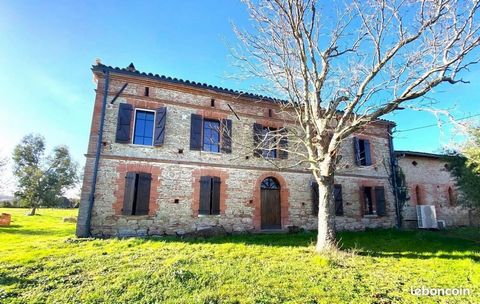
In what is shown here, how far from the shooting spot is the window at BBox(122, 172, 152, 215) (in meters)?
8.74

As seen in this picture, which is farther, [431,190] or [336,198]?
[431,190]

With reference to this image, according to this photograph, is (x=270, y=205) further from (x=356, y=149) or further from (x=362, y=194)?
(x=356, y=149)

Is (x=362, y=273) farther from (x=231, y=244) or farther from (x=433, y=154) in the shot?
(x=433, y=154)

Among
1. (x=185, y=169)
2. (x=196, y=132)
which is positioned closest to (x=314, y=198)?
(x=185, y=169)

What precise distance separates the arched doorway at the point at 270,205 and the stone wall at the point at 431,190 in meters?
7.81

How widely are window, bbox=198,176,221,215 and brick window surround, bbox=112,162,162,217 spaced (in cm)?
169

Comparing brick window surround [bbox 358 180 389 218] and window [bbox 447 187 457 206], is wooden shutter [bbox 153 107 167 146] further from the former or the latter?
window [bbox 447 187 457 206]

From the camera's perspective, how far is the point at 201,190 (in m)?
9.73

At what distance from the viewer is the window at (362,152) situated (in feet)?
Result: 42.9

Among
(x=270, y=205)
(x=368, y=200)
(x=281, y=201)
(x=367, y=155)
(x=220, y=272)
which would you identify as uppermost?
(x=367, y=155)

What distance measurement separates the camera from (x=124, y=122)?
364 inches

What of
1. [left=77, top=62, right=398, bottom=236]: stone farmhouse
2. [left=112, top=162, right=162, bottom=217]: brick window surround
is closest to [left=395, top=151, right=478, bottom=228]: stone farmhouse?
[left=77, top=62, right=398, bottom=236]: stone farmhouse

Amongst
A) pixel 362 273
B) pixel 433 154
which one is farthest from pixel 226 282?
pixel 433 154

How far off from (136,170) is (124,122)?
1.87 metres
